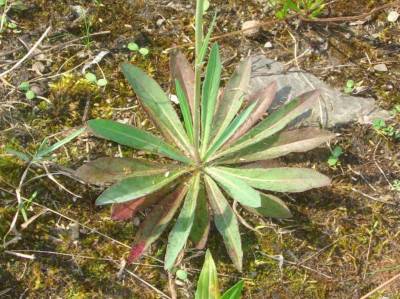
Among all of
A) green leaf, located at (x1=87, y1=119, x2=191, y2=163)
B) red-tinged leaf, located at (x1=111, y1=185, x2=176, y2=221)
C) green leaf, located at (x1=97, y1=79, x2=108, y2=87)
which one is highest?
green leaf, located at (x1=97, y1=79, x2=108, y2=87)

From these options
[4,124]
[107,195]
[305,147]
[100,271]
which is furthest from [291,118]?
[4,124]

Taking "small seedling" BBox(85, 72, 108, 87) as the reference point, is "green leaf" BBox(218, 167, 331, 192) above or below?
below

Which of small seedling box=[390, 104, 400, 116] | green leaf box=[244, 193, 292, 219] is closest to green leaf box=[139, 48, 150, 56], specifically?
green leaf box=[244, 193, 292, 219]

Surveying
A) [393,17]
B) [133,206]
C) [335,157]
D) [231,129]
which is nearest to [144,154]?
[133,206]

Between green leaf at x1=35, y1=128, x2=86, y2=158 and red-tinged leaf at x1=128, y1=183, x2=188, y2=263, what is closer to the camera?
red-tinged leaf at x1=128, y1=183, x2=188, y2=263

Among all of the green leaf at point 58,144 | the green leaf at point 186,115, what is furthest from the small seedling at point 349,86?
the green leaf at point 58,144

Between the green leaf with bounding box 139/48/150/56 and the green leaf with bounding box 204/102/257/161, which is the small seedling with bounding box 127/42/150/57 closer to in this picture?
the green leaf with bounding box 139/48/150/56
